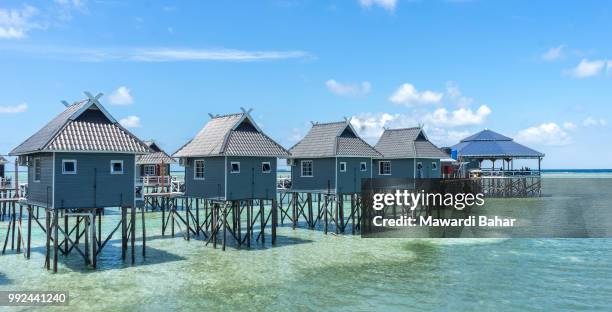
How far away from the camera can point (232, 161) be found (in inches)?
1115

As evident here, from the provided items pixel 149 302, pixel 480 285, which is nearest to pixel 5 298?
pixel 149 302

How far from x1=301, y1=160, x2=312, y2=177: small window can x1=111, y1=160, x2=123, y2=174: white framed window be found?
14595mm

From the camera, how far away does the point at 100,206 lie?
76.5 ft

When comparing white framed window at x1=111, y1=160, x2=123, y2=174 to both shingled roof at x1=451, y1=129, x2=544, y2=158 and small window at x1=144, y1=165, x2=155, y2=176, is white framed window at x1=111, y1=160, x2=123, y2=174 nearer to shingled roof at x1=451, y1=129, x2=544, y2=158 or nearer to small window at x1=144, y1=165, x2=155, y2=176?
small window at x1=144, y1=165, x2=155, y2=176

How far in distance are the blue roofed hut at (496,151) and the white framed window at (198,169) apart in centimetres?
3783

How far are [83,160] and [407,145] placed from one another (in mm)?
27927

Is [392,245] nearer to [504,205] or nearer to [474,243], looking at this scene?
[474,243]

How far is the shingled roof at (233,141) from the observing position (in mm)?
28578

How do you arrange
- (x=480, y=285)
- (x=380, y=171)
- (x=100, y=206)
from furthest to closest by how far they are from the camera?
(x=380, y=171) → (x=100, y=206) → (x=480, y=285)

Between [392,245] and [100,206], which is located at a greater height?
[100,206]

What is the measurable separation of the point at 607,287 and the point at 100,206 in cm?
2185

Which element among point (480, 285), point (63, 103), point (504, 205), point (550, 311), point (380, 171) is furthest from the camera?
point (504, 205)

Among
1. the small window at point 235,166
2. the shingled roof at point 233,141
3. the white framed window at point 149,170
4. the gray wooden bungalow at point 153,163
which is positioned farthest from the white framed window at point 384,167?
the white framed window at point 149,170

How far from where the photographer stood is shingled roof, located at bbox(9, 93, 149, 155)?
73.9 ft
